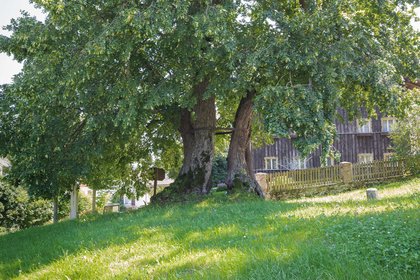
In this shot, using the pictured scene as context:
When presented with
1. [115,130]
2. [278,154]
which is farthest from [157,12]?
[278,154]

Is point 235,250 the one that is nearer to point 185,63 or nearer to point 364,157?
point 185,63

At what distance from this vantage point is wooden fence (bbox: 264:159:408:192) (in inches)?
1044

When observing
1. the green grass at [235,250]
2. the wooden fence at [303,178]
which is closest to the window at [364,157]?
the wooden fence at [303,178]

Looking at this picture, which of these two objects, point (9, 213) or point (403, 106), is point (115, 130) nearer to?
point (403, 106)

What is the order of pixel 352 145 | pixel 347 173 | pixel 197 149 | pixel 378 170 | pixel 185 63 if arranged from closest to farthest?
pixel 185 63
pixel 197 149
pixel 347 173
pixel 378 170
pixel 352 145

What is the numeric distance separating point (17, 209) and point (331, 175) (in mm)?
19192

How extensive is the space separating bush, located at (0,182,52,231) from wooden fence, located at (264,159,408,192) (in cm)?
1434

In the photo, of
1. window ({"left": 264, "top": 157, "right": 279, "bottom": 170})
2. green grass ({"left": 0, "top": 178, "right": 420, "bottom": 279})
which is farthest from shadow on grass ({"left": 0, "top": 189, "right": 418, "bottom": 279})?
window ({"left": 264, "top": 157, "right": 279, "bottom": 170})

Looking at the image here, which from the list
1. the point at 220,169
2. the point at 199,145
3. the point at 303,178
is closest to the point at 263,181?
the point at 303,178

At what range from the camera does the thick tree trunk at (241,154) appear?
16812 millimetres

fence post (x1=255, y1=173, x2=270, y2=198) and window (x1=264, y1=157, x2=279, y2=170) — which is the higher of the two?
window (x1=264, y1=157, x2=279, y2=170)

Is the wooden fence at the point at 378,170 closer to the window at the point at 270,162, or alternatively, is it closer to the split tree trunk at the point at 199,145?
the window at the point at 270,162

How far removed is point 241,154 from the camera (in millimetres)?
17453

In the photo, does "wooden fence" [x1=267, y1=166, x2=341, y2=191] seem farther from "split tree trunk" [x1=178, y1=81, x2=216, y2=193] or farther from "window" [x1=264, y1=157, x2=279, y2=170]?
"window" [x1=264, y1=157, x2=279, y2=170]
